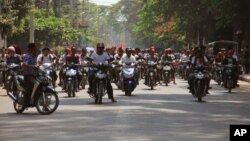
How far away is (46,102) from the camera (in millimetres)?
16203

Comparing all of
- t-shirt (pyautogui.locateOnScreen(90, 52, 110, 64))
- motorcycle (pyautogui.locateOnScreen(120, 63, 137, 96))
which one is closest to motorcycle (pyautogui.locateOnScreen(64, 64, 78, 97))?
motorcycle (pyautogui.locateOnScreen(120, 63, 137, 96))

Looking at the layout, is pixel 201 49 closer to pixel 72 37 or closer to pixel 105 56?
pixel 105 56

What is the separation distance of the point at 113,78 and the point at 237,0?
30.9 feet

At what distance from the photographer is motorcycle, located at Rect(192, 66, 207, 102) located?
2045 centimetres

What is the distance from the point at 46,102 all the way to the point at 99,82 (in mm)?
3655

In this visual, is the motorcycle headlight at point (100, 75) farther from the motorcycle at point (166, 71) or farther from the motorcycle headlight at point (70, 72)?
the motorcycle at point (166, 71)

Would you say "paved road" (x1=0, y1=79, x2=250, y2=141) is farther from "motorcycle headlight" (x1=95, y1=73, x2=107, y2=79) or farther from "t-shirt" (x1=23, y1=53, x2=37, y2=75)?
"t-shirt" (x1=23, y1=53, x2=37, y2=75)

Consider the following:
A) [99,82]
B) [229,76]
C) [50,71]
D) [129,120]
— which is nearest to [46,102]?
[129,120]

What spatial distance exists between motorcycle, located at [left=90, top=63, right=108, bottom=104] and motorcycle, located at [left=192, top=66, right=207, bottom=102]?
2.99 metres

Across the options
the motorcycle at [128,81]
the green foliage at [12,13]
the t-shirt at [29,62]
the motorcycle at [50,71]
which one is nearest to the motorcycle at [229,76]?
the motorcycle at [128,81]

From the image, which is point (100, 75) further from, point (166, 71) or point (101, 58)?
point (166, 71)

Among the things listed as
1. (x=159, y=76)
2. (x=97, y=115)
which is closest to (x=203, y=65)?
(x=97, y=115)

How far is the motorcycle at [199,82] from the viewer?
67.1 ft

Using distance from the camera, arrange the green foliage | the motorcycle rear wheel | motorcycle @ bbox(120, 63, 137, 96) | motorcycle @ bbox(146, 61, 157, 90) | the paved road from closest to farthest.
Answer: the paved road → the motorcycle rear wheel → motorcycle @ bbox(120, 63, 137, 96) → motorcycle @ bbox(146, 61, 157, 90) → the green foliage
